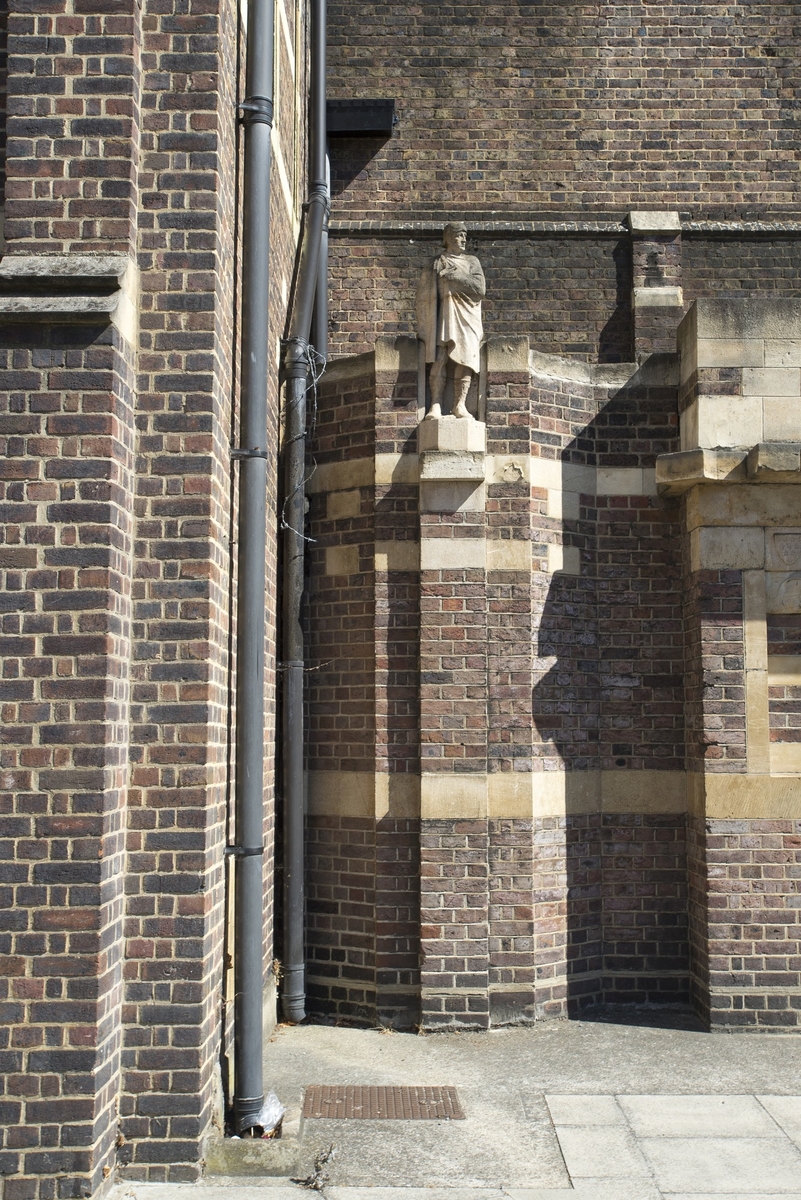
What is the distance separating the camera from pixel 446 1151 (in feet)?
17.8

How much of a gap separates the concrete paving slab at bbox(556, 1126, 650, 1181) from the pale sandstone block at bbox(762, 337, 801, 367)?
16.1 ft

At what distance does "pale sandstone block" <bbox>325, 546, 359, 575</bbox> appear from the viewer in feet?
26.4

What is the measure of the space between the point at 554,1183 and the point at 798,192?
1062 cm

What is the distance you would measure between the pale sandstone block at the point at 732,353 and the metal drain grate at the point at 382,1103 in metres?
4.91

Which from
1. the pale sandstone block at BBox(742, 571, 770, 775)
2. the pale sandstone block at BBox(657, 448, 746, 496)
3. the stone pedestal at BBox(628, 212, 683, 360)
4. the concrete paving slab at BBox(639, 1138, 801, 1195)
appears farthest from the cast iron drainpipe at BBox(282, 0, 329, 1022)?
the stone pedestal at BBox(628, 212, 683, 360)

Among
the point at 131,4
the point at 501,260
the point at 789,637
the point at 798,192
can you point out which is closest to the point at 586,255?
the point at 501,260

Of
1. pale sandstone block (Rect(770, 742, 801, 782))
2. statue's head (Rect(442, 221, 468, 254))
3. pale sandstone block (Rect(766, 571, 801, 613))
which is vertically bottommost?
pale sandstone block (Rect(770, 742, 801, 782))

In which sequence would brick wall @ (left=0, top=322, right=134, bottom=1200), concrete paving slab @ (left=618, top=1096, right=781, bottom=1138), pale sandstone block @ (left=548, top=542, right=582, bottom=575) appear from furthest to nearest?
pale sandstone block @ (left=548, top=542, right=582, bottom=575)
concrete paving slab @ (left=618, top=1096, right=781, bottom=1138)
brick wall @ (left=0, top=322, right=134, bottom=1200)

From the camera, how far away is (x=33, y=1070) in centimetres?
466

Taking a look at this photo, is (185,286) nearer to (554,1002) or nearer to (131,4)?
(131,4)

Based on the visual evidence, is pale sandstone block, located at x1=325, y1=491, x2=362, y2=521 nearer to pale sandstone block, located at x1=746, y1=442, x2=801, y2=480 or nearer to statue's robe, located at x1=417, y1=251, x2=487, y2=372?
statue's robe, located at x1=417, y1=251, x2=487, y2=372

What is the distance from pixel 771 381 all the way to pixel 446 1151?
5190 mm

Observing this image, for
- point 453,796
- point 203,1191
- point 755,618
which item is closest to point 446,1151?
point 203,1191

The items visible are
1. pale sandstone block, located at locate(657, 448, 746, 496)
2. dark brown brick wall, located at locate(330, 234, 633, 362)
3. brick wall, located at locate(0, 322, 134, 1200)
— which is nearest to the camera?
brick wall, located at locate(0, 322, 134, 1200)
